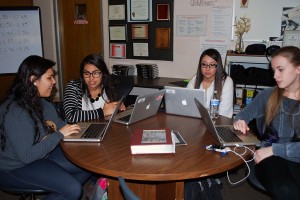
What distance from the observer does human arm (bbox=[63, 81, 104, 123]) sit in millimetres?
2115

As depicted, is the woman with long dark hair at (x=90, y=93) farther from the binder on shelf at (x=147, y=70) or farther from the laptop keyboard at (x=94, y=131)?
the binder on shelf at (x=147, y=70)

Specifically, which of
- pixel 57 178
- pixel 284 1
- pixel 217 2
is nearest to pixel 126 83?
pixel 57 178

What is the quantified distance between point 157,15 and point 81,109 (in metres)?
2.05

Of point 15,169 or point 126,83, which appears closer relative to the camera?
point 15,169

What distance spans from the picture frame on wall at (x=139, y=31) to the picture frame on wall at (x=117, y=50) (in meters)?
0.24

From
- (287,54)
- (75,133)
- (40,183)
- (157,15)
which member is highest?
(157,15)

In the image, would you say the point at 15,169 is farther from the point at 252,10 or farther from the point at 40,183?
the point at 252,10

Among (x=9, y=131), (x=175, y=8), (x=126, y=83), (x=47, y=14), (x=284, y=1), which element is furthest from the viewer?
(x=47, y=14)

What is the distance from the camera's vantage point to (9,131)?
1.56 metres

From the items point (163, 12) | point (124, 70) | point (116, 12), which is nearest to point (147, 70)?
point (124, 70)

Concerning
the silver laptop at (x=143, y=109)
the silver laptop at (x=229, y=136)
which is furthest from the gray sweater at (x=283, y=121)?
the silver laptop at (x=143, y=109)

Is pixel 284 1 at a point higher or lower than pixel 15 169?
higher

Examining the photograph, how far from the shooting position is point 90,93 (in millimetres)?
2367

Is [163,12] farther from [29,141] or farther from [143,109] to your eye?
[29,141]
